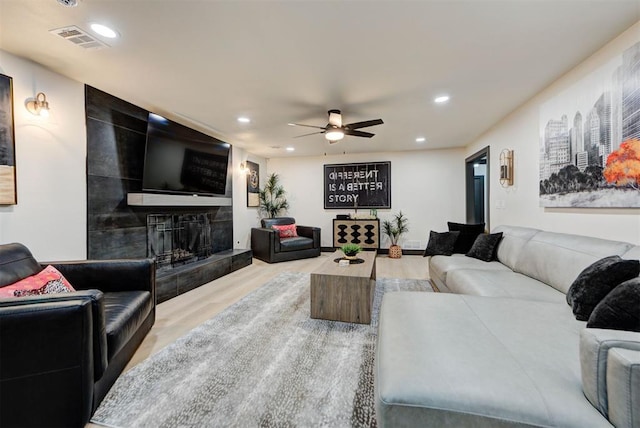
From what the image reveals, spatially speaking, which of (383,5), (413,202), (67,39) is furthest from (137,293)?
(413,202)

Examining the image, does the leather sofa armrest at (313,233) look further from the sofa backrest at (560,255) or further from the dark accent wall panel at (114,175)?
the sofa backrest at (560,255)

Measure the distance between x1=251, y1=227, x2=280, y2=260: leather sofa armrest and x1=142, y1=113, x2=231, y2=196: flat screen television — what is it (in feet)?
4.06

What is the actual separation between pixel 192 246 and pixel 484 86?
4.62 m

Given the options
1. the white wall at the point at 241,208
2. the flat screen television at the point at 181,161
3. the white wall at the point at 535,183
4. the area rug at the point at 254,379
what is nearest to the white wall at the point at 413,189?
the white wall at the point at 535,183

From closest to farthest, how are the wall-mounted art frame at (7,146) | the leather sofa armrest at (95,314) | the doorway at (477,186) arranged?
the leather sofa armrest at (95,314)
the wall-mounted art frame at (7,146)
the doorway at (477,186)

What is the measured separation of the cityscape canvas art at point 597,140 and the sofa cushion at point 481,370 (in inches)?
46.2

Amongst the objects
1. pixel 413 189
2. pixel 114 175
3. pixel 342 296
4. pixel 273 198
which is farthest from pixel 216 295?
pixel 413 189

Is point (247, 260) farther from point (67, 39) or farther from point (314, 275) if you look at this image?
point (67, 39)

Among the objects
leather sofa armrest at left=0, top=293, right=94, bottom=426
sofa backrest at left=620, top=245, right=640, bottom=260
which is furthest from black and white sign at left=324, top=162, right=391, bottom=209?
leather sofa armrest at left=0, top=293, right=94, bottom=426

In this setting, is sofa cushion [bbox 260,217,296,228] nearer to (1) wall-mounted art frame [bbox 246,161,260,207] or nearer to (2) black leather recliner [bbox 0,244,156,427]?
(1) wall-mounted art frame [bbox 246,161,260,207]

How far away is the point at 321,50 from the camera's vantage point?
86.0 inches

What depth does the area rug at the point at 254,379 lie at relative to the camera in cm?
147

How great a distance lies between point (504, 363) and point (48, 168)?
3776 mm

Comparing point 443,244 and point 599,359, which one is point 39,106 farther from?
point 443,244
